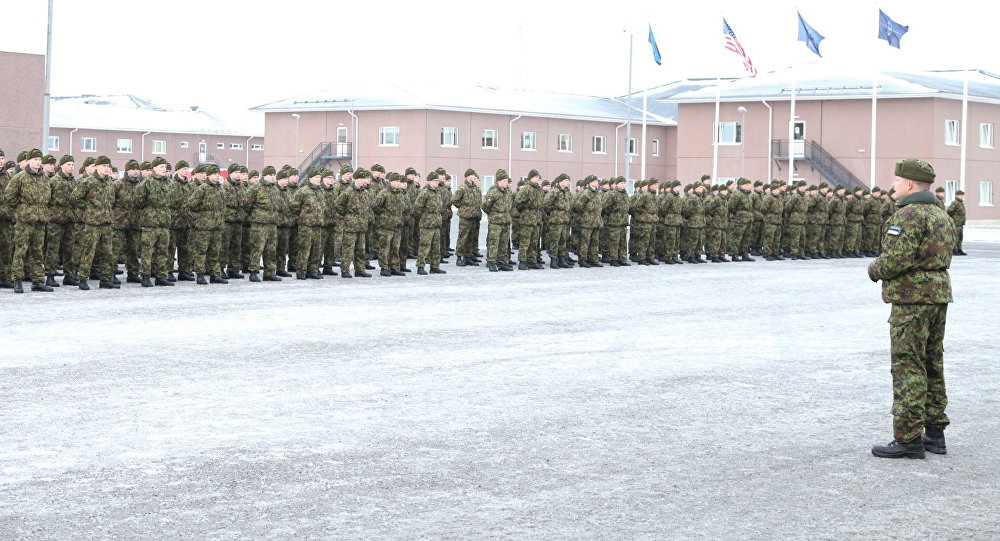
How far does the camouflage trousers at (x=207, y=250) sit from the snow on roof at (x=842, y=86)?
39.0 m

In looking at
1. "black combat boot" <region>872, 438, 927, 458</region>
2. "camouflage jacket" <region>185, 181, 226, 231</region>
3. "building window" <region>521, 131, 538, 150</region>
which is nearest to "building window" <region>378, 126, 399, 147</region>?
"building window" <region>521, 131, 538, 150</region>

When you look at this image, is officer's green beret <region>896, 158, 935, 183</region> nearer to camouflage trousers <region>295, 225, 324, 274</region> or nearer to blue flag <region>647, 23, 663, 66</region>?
camouflage trousers <region>295, 225, 324, 274</region>

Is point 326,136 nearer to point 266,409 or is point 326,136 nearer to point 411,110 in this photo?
point 411,110

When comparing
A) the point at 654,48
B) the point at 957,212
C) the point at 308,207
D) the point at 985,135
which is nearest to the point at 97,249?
the point at 308,207

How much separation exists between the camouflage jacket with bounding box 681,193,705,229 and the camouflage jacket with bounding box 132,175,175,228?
512 inches

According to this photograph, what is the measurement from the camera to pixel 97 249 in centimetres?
1820

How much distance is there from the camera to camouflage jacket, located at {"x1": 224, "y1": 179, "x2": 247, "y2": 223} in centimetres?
2053

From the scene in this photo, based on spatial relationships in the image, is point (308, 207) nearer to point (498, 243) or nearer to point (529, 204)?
point (498, 243)

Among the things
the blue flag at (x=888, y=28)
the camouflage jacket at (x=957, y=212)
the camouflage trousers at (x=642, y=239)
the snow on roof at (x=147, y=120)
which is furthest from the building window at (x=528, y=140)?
the camouflage trousers at (x=642, y=239)

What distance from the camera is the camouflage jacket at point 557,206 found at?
25281mm

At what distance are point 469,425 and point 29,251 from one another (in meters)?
11.0

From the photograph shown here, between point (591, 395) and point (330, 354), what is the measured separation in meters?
3.05

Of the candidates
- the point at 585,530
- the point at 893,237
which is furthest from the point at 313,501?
the point at 893,237

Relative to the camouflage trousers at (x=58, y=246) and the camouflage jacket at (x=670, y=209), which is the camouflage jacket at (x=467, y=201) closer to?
the camouflage jacket at (x=670, y=209)
